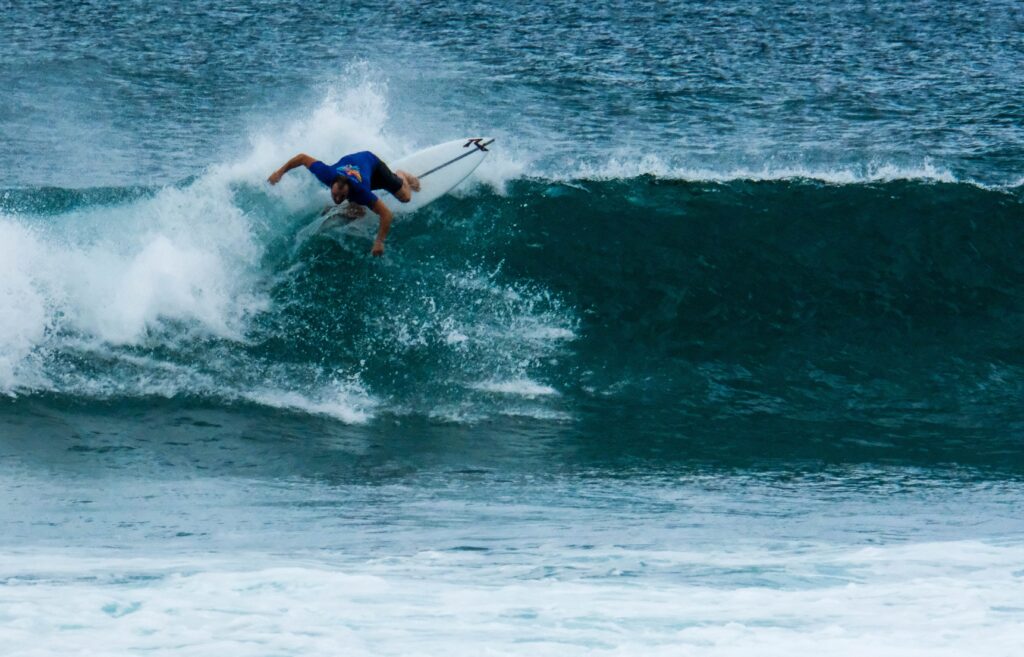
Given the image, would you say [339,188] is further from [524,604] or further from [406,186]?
[524,604]

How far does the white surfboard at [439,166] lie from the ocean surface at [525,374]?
32 cm

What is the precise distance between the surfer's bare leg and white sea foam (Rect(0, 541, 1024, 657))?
619cm

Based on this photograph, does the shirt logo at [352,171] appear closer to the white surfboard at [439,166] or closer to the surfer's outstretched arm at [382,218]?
the surfer's outstretched arm at [382,218]

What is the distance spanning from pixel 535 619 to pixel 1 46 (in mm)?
20230

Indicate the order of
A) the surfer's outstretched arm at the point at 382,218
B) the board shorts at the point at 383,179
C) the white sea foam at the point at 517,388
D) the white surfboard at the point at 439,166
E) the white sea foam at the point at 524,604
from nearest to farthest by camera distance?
the white sea foam at the point at 524,604, the white sea foam at the point at 517,388, the surfer's outstretched arm at the point at 382,218, the board shorts at the point at 383,179, the white surfboard at the point at 439,166

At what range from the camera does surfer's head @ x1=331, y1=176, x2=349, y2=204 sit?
12.1 metres

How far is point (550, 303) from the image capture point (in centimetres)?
1295

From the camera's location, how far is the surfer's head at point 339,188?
39.8 feet

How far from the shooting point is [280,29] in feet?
81.0

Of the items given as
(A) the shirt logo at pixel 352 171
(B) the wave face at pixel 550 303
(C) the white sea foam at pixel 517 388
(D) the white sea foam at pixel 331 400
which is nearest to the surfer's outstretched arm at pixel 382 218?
(A) the shirt logo at pixel 352 171

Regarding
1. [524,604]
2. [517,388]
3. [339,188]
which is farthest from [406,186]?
[524,604]

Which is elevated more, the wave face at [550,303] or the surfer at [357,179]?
the surfer at [357,179]

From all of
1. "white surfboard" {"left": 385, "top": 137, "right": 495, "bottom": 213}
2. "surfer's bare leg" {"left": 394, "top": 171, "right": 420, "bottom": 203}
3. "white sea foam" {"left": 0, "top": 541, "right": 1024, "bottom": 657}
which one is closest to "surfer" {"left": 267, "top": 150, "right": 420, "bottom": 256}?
"surfer's bare leg" {"left": 394, "top": 171, "right": 420, "bottom": 203}

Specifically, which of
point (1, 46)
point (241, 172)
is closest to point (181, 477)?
point (241, 172)
